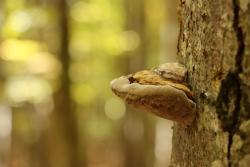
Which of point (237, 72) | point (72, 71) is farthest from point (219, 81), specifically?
point (72, 71)

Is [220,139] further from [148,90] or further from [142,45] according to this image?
[142,45]

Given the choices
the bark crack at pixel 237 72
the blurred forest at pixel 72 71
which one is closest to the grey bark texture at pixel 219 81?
the bark crack at pixel 237 72

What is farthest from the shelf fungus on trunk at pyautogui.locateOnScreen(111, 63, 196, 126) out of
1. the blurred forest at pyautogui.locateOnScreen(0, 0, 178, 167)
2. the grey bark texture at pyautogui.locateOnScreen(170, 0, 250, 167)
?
the blurred forest at pyautogui.locateOnScreen(0, 0, 178, 167)

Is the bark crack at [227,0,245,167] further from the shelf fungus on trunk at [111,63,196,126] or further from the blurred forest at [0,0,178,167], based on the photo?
the blurred forest at [0,0,178,167]

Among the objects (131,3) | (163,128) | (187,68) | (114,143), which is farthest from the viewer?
(114,143)

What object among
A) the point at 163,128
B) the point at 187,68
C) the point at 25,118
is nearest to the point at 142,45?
the point at 25,118

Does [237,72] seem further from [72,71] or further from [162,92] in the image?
[72,71]

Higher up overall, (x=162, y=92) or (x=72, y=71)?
(x=162, y=92)

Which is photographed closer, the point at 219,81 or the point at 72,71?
the point at 219,81
